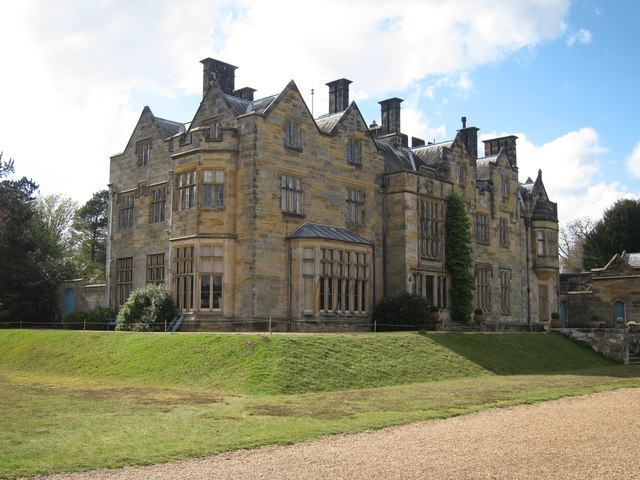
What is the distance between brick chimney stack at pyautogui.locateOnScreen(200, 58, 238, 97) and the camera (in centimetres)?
3206

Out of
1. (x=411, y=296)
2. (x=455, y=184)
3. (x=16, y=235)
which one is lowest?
(x=411, y=296)

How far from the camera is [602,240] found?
194 feet

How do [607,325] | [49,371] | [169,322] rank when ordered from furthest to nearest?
[607,325], [169,322], [49,371]

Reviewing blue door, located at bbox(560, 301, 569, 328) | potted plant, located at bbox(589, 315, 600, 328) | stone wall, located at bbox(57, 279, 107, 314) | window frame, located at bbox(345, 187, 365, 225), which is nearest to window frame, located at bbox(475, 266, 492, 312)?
potted plant, located at bbox(589, 315, 600, 328)

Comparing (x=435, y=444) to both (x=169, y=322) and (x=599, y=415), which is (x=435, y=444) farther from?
(x=169, y=322)

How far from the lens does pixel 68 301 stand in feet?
124

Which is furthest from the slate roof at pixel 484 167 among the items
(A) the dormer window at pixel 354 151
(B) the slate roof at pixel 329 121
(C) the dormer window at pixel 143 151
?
(C) the dormer window at pixel 143 151

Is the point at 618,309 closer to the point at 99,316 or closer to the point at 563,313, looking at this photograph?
the point at 563,313

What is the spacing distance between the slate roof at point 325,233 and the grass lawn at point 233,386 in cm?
585

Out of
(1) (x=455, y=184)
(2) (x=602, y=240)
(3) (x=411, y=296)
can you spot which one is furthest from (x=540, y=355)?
(2) (x=602, y=240)

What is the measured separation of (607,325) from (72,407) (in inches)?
1501

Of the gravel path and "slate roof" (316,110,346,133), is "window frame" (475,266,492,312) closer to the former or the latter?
"slate roof" (316,110,346,133)

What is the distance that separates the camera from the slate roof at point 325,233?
28500 mm

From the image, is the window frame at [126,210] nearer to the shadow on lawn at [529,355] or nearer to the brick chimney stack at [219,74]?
the brick chimney stack at [219,74]
